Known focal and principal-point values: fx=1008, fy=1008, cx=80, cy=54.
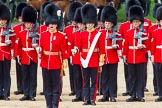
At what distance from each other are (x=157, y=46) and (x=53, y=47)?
7.28 feet

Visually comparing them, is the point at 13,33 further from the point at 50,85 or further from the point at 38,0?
the point at 38,0

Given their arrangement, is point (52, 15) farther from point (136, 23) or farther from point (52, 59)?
point (136, 23)

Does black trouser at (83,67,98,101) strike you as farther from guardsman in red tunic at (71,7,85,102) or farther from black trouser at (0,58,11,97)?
black trouser at (0,58,11,97)

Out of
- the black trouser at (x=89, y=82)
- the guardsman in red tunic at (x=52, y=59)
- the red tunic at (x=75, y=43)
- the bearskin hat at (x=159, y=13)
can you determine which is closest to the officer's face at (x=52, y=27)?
the guardsman in red tunic at (x=52, y=59)

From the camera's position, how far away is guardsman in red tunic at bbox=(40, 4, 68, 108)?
15375 mm

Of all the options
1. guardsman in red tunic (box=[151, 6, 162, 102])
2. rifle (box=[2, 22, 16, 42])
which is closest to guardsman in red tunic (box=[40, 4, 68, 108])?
rifle (box=[2, 22, 16, 42])

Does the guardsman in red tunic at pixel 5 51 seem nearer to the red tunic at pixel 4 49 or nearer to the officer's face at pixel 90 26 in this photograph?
the red tunic at pixel 4 49

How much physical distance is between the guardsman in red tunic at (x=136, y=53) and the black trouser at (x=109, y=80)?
0.86ft

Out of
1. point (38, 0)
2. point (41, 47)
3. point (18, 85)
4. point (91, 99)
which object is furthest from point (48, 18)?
point (38, 0)

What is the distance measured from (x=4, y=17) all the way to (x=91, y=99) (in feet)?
7.70

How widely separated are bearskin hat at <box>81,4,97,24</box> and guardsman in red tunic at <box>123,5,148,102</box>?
0.80 metres

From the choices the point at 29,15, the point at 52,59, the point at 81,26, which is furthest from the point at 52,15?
the point at 29,15

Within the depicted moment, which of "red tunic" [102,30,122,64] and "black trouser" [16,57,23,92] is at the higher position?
"red tunic" [102,30,122,64]

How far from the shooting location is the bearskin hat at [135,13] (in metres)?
17.0
